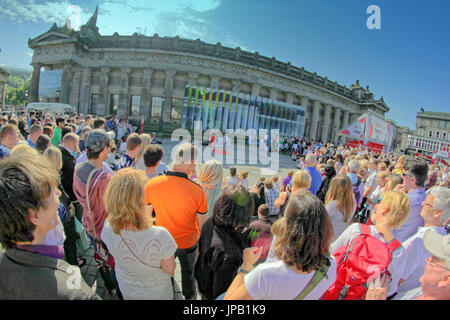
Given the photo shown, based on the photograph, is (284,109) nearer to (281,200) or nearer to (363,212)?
(363,212)

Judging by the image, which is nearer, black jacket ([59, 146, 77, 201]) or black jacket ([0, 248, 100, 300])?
black jacket ([0, 248, 100, 300])

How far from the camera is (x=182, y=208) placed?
8.45 feet

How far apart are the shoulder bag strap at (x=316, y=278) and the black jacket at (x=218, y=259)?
2.11 feet

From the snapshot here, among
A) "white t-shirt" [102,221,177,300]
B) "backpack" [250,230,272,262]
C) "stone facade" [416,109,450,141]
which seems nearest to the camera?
"white t-shirt" [102,221,177,300]

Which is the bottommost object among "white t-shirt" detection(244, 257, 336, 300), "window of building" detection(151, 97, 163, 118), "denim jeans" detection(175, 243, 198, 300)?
"denim jeans" detection(175, 243, 198, 300)

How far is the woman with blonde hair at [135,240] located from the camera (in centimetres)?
186

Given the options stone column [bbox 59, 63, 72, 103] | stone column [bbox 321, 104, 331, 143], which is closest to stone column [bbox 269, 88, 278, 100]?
stone column [bbox 321, 104, 331, 143]

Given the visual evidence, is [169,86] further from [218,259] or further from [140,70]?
[218,259]

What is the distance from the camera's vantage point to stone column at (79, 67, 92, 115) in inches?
1238

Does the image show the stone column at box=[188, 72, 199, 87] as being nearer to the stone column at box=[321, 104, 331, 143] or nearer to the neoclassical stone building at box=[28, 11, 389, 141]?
the neoclassical stone building at box=[28, 11, 389, 141]

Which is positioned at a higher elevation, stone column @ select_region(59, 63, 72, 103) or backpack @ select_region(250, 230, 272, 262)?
stone column @ select_region(59, 63, 72, 103)

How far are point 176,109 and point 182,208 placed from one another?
29305 mm

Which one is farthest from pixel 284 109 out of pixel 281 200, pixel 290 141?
pixel 281 200

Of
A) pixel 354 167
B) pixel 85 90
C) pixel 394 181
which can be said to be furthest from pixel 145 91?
pixel 394 181
